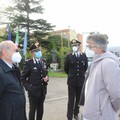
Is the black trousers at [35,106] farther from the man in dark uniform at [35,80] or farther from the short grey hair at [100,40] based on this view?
the short grey hair at [100,40]

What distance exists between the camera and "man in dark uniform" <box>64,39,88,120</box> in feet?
22.3

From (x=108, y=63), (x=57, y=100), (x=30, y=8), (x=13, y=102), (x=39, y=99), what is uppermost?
(x=30, y=8)

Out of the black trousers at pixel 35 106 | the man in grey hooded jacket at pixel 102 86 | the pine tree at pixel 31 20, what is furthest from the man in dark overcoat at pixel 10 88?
the pine tree at pixel 31 20

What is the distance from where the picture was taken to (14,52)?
12.8ft

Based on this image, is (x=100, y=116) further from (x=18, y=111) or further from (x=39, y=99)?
(x=39, y=99)

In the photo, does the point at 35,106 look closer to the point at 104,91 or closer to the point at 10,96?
the point at 10,96

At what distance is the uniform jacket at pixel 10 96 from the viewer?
3.55m

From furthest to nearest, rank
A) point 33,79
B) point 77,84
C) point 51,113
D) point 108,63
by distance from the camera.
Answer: point 51,113, point 77,84, point 33,79, point 108,63

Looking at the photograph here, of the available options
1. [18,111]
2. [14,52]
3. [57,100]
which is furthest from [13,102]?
[57,100]

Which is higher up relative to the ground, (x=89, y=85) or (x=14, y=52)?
(x=14, y=52)

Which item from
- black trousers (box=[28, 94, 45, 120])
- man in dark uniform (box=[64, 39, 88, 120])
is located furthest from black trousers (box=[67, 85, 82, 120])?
black trousers (box=[28, 94, 45, 120])

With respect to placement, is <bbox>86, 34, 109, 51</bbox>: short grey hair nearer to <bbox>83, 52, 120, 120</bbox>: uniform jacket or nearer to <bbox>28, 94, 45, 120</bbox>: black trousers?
<bbox>83, 52, 120, 120</bbox>: uniform jacket

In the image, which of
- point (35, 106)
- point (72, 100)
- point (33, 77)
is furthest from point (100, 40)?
point (72, 100)

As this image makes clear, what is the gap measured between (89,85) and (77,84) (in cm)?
304
